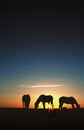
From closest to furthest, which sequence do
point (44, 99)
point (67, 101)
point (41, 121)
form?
point (41, 121) < point (44, 99) < point (67, 101)

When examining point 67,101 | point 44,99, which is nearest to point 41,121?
point 44,99

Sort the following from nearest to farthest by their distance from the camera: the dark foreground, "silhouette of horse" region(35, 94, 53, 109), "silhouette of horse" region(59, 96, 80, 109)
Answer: the dark foreground → "silhouette of horse" region(35, 94, 53, 109) → "silhouette of horse" region(59, 96, 80, 109)

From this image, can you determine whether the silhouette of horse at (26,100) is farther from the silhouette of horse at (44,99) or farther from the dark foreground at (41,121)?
the dark foreground at (41,121)

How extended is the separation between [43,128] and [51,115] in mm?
8032

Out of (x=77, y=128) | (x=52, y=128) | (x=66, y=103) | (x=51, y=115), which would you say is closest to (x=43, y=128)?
(x=52, y=128)

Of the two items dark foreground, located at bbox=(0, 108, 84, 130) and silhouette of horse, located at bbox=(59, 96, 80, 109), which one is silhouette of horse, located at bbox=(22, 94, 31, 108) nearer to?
silhouette of horse, located at bbox=(59, 96, 80, 109)

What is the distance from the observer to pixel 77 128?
60.0 ft

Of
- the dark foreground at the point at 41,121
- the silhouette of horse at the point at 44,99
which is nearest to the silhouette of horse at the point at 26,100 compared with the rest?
the silhouette of horse at the point at 44,99

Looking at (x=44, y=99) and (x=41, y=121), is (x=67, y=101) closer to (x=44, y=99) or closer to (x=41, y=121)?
(x=44, y=99)

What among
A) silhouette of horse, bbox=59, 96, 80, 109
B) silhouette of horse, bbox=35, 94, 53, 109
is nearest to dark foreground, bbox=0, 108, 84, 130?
silhouette of horse, bbox=35, 94, 53, 109

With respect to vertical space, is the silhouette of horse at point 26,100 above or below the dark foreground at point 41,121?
above

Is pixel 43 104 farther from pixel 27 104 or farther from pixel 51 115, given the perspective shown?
pixel 51 115

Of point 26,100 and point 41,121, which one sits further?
point 26,100

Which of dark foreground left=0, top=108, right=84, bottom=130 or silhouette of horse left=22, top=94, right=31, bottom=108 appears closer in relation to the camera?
dark foreground left=0, top=108, right=84, bottom=130
